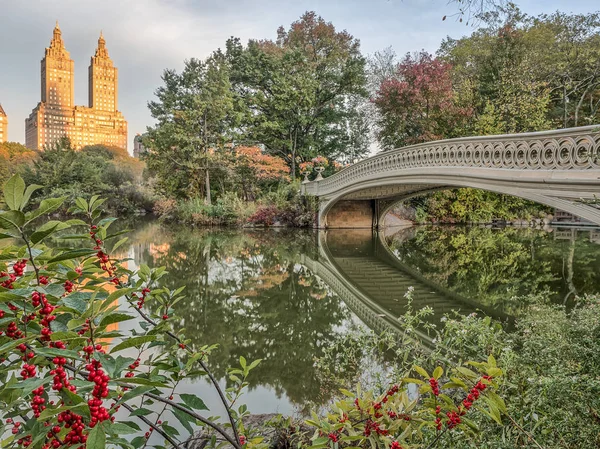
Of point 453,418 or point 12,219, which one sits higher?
point 12,219

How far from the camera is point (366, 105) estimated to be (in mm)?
24141

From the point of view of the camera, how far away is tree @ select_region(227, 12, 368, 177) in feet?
63.4

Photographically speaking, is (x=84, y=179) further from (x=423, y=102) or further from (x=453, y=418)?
(x=453, y=418)

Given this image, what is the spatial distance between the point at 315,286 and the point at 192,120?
46.3 feet

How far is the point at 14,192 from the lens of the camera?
0.67 meters

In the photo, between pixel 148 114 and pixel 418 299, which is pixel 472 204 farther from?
pixel 148 114

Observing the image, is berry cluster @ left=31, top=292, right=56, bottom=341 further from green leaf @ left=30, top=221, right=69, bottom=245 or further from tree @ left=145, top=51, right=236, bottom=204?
tree @ left=145, top=51, right=236, bottom=204

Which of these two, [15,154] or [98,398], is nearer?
[98,398]

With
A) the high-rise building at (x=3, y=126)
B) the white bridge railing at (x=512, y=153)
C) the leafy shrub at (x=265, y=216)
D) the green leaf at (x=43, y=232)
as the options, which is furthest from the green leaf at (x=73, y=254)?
the high-rise building at (x=3, y=126)

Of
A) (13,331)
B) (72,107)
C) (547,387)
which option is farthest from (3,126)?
(547,387)

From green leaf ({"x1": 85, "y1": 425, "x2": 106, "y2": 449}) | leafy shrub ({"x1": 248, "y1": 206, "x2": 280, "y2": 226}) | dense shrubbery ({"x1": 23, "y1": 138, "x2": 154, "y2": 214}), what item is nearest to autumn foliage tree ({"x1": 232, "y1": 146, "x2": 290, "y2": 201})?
leafy shrub ({"x1": 248, "y1": 206, "x2": 280, "y2": 226})

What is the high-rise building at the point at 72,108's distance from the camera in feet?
201

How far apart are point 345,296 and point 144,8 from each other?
30.2 feet

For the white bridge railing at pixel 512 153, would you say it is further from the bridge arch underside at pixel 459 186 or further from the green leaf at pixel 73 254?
the green leaf at pixel 73 254
